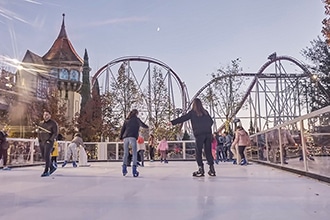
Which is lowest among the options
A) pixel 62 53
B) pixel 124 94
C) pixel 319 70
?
pixel 124 94

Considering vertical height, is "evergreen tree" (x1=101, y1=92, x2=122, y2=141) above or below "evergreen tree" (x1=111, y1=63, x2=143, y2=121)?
below

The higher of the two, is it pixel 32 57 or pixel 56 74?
pixel 32 57

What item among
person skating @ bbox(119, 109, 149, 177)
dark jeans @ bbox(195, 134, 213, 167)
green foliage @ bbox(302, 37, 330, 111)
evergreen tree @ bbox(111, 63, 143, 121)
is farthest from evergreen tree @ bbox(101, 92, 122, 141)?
dark jeans @ bbox(195, 134, 213, 167)

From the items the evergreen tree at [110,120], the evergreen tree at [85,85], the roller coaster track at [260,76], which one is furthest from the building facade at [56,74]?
the roller coaster track at [260,76]

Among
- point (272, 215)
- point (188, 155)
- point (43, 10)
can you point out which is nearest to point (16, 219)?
point (272, 215)

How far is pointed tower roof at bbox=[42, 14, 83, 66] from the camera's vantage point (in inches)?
1081

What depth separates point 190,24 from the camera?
435 inches

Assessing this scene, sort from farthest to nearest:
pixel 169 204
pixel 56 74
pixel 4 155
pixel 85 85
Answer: pixel 85 85, pixel 56 74, pixel 4 155, pixel 169 204

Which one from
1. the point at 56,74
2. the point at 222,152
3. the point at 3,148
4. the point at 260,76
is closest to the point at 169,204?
the point at 3,148

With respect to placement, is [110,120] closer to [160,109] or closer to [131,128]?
[160,109]

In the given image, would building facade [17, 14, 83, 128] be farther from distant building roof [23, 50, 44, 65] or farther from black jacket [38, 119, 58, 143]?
black jacket [38, 119, 58, 143]

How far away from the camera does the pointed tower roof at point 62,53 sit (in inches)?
1081

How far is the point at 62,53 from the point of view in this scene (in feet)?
92.0

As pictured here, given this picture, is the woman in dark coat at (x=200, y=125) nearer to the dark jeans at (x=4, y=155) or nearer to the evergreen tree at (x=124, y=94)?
the dark jeans at (x=4, y=155)
